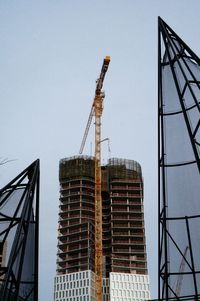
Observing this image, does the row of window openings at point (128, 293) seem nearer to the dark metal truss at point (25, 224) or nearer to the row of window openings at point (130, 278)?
the row of window openings at point (130, 278)

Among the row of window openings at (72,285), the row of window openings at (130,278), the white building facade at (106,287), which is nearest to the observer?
the row of window openings at (72,285)

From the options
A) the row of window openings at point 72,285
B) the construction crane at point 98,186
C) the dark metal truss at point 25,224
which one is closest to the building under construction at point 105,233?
the row of window openings at point 72,285

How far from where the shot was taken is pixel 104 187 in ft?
534

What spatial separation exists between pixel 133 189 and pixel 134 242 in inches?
804

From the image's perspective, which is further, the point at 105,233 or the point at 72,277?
the point at 105,233

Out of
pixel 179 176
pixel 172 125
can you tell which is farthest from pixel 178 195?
pixel 172 125

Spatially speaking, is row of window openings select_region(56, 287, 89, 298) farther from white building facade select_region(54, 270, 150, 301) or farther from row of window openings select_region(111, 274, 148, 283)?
row of window openings select_region(111, 274, 148, 283)

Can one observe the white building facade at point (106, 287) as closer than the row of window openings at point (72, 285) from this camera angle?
No

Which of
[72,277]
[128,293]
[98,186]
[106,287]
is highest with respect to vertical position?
[98,186]

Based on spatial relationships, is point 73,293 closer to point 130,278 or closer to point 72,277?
point 72,277

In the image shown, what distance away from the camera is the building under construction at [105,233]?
134250 millimetres

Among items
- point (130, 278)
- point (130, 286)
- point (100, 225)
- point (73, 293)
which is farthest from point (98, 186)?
point (73, 293)

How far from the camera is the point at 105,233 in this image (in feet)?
501

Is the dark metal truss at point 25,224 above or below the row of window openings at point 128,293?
below
